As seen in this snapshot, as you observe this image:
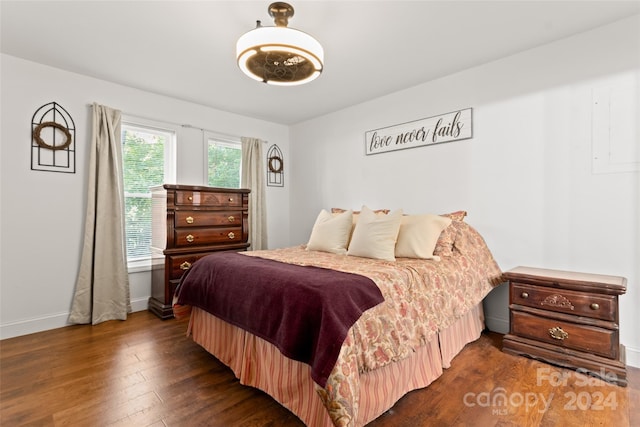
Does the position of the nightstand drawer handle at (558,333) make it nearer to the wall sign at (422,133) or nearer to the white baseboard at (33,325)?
the wall sign at (422,133)

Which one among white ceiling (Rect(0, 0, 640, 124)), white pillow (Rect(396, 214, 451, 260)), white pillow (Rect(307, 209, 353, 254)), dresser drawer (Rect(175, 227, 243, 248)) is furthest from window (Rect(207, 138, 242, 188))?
white pillow (Rect(396, 214, 451, 260))

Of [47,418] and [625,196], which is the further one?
[625,196]

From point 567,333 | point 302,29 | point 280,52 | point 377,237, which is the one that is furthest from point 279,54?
point 567,333

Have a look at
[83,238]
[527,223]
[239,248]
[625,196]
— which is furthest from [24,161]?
[625,196]

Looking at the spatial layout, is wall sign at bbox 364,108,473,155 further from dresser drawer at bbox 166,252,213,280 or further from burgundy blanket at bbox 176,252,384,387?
dresser drawer at bbox 166,252,213,280

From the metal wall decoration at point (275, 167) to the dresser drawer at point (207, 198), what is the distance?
3.47ft

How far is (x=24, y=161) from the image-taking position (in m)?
2.79

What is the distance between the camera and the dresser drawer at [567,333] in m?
1.97

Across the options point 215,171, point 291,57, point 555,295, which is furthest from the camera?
point 215,171

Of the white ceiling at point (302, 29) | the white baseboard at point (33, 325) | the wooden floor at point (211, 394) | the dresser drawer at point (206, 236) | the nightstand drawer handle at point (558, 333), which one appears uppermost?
the white ceiling at point (302, 29)

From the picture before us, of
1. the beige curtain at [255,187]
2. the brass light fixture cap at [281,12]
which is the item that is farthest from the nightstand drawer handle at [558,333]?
the beige curtain at [255,187]

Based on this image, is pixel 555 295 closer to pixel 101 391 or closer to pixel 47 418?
pixel 101 391

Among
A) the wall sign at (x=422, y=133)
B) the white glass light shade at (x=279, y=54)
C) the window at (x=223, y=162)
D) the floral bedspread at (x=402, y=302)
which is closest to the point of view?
the floral bedspread at (x=402, y=302)

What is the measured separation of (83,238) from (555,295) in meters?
4.13
